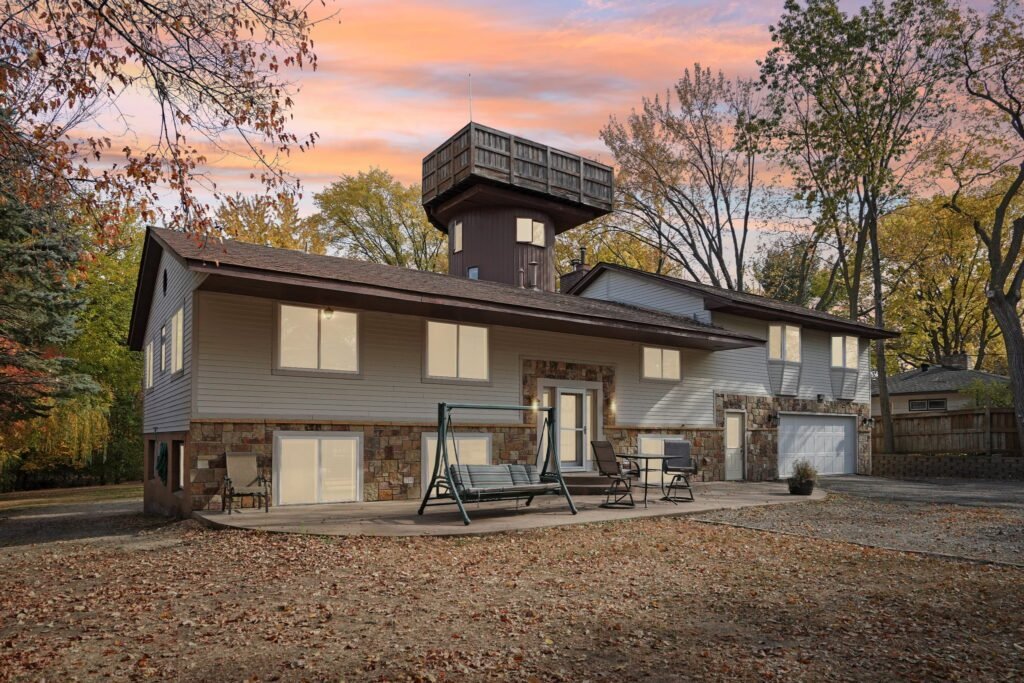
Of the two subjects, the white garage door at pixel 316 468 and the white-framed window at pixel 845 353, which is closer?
the white garage door at pixel 316 468

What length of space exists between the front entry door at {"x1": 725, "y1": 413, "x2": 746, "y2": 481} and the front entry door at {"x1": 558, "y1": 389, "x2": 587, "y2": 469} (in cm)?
540

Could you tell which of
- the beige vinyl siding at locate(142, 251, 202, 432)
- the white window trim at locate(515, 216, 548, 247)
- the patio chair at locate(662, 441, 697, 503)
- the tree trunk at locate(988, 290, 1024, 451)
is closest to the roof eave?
the beige vinyl siding at locate(142, 251, 202, 432)

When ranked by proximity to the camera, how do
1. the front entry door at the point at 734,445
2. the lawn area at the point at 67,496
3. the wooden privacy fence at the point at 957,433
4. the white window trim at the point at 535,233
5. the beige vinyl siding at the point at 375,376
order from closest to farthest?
the beige vinyl siding at the point at 375,376 < the front entry door at the point at 734,445 < the lawn area at the point at 67,496 < the white window trim at the point at 535,233 < the wooden privacy fence at the point at 957,433

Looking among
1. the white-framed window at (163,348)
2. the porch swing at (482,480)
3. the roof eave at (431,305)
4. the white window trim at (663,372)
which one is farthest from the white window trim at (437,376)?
the white-framed window at (163,348)

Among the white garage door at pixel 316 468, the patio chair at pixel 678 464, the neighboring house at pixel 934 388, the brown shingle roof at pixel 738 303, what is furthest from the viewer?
the neighboring house at pixel 934 388

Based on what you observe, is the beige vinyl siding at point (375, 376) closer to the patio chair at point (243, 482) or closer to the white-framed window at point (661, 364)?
the white-framed window at point (661, 364)

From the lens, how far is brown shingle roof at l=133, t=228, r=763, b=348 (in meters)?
12.2

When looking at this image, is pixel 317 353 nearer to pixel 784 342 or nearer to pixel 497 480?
pixel 497 480

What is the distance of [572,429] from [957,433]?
16413mm

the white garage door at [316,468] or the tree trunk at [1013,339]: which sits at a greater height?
the tree trunk at [1013,339]

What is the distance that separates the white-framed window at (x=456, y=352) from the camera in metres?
15.4

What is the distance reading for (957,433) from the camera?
25.9m

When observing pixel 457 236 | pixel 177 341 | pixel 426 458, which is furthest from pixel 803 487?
pixel 457 236

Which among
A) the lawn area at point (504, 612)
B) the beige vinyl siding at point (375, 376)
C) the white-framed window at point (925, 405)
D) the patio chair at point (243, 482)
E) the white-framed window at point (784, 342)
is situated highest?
the white-framed window at point (784, 342)
